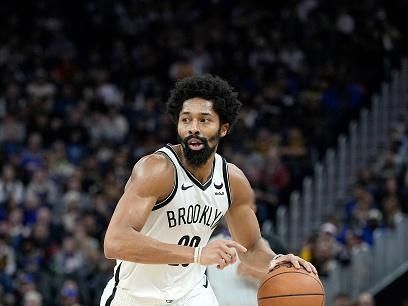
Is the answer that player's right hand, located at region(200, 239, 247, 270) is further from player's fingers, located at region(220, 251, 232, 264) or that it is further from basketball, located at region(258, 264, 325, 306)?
basketball, located at region(258, 264, 325, 306)

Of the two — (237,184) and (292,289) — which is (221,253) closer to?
(292,289)

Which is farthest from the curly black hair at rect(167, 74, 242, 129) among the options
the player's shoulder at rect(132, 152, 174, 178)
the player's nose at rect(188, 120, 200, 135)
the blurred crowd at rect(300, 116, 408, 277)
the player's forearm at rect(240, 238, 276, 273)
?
the blurred crowd at rect(300, 116, 408, 277)

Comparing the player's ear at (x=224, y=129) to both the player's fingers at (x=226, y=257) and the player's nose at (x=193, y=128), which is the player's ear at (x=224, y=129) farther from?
the player's fingers at (x=226, y=257)

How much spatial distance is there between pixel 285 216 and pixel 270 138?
80.7 inches

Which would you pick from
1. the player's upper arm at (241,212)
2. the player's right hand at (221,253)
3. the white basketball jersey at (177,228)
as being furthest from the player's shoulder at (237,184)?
the player's right hand at (221,253)

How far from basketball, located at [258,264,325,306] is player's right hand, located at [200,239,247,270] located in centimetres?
60

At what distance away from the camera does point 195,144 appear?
19.3 ft

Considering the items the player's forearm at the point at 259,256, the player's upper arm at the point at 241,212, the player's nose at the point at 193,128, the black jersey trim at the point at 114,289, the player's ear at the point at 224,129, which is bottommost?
the black jersey trim at the point at 114,289

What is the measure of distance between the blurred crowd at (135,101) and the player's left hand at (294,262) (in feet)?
20.5

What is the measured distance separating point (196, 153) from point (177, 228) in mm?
466

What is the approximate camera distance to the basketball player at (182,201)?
5.70 m

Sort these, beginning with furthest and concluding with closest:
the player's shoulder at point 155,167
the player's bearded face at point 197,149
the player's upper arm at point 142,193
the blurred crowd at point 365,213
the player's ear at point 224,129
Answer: the blurred crowd at point 365,213 < the player's ear at point 224,129 < the player's bearded face at point 197,149 < the player's shoulder at point 155,167 < the player's upper arm at point 142,193

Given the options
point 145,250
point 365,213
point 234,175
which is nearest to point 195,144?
point 234,175

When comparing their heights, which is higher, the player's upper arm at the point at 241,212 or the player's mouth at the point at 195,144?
the player's mouth at the point at 195,144
